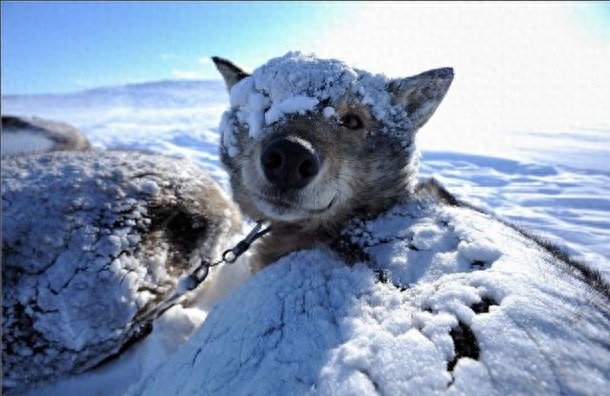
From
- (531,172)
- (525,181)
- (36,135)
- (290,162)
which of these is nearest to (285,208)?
(290,162)

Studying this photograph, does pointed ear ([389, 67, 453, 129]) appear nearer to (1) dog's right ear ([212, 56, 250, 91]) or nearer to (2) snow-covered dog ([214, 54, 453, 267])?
(2) snow-covered dog ([214, 54, 453, 267])

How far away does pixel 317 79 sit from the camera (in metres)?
2.67

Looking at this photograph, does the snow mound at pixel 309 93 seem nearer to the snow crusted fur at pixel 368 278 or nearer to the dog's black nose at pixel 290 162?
the snow crusted fur at pixel 368 278

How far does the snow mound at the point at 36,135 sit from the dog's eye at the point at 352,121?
17.4 ft

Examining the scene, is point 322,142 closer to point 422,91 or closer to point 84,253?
point 422,91

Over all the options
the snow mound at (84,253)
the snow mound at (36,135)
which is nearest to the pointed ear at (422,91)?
the snow mound at (84,253)

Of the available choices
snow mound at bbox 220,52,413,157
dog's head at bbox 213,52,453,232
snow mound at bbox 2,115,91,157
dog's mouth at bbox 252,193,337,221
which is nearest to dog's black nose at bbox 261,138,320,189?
dog's head at bbox 213,52,453,232

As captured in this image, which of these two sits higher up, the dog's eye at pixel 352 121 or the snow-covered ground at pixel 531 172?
the dog's eye at pixel 352 121

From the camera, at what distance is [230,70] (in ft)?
11.1

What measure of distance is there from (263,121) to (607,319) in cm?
179

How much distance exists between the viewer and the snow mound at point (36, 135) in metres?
7.02

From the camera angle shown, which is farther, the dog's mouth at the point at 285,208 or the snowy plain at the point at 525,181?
the snowy plain at the point at 525,181

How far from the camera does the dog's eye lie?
106 inches

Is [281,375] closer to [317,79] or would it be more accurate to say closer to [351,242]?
[351,242]
